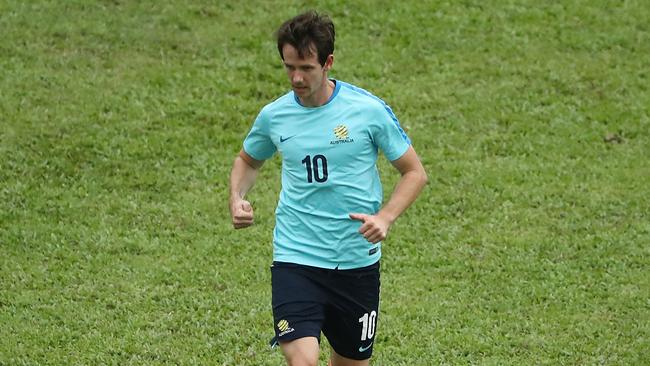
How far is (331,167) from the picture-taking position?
241 inches

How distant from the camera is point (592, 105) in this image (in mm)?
12023

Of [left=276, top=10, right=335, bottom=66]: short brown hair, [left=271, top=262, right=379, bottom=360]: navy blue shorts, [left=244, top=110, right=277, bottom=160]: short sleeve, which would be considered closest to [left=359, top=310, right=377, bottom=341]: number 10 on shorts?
[left=271, top=262, right=379, bottom=360]: navy blue shorts

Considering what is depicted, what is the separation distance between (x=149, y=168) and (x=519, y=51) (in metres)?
4.35

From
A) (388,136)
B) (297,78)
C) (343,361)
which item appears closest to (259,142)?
(297,78)

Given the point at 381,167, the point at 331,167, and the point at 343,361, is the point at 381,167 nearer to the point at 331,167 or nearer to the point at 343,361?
the point at 343,361

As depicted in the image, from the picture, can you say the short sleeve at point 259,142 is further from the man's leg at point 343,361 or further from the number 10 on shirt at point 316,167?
the man's leg at point 343,361

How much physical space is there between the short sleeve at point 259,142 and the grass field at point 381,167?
1.77 metres

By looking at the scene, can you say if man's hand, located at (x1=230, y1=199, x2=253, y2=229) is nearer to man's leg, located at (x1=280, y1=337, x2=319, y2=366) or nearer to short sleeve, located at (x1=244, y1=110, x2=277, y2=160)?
short sleeve, located at (x1=244, y1=110, x2=277, y2=160)

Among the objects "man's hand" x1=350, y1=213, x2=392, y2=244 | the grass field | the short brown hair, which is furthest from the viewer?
the grass field

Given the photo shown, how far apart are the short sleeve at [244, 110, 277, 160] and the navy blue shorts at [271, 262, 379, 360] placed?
603 mm

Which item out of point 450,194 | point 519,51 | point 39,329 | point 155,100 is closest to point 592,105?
point 519,51

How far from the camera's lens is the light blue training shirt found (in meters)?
6.12

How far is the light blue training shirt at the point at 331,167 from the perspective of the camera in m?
6.12

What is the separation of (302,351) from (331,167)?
91cm
